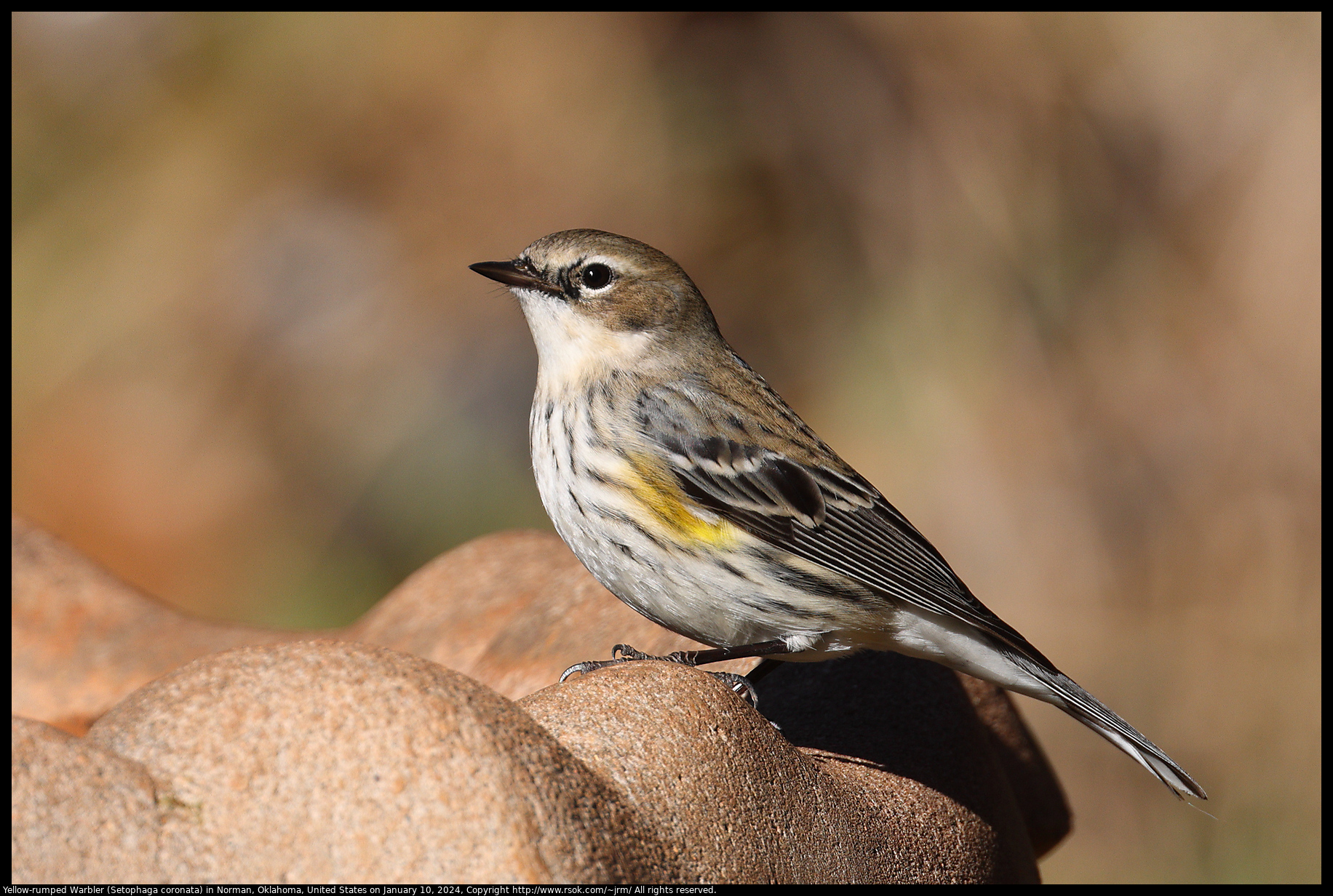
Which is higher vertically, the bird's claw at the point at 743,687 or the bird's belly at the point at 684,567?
the bird's belly at the point at 684,567

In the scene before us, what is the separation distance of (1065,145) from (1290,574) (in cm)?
268

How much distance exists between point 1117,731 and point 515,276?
7.14 feet

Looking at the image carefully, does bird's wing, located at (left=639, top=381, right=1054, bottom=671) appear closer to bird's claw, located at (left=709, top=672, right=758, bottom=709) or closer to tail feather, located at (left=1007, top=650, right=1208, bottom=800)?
tail feather, located at (left=1007, top=650, right=1208, bottom=800)

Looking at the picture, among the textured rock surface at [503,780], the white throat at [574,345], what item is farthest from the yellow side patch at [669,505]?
the textured rock surface at [503,780]

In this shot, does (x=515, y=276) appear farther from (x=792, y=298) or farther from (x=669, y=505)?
(x=792, y=298)

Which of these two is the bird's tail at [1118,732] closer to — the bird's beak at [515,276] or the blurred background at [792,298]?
the bird's beak at [515,276]

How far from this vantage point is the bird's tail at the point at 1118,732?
9.53 feet

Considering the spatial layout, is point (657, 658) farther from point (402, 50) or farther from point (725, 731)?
point (402, 50)

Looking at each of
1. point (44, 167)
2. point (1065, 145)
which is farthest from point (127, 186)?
point (1065, 145)

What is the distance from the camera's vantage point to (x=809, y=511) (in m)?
3.17

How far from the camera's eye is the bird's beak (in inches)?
130

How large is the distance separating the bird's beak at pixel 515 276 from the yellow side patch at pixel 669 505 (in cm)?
69

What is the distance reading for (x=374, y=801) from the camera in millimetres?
1535

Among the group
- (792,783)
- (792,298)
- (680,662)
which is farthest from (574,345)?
(792,298)
